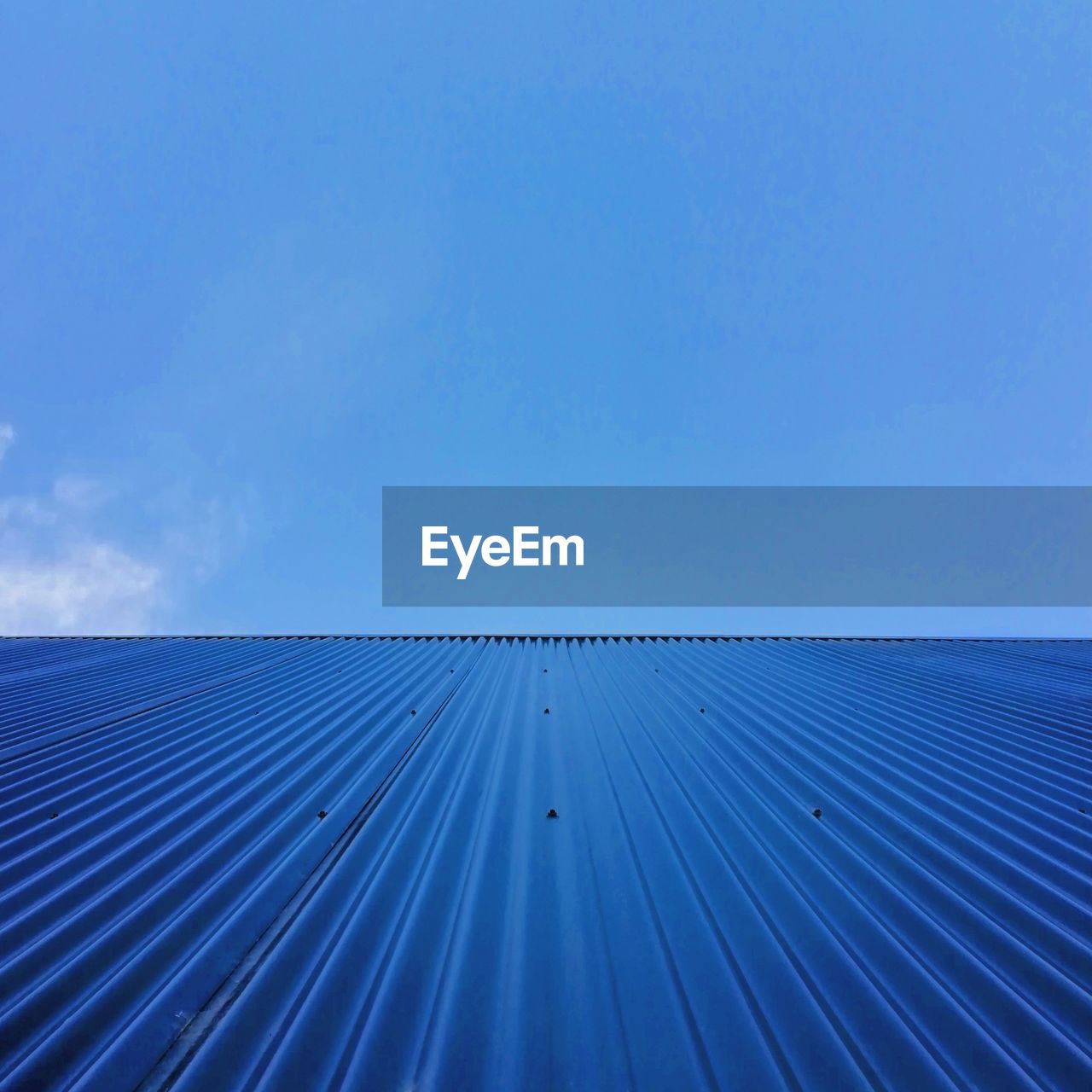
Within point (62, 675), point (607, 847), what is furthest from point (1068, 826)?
point (62, 675)

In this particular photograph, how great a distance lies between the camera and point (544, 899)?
1.74 meters

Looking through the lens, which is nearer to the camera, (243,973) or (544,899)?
(243,973)

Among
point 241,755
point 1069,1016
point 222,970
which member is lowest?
point 1069,1016

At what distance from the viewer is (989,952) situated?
1.58 m

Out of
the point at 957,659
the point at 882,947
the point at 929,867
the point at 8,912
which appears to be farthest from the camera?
the point at 957,659

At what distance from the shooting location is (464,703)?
3781mm

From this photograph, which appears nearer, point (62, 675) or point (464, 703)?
point (464, 703)

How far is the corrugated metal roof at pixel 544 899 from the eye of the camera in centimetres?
127

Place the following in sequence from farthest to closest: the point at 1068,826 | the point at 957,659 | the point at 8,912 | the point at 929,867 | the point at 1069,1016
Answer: the point at 957,659
the point at 1068,826
the point at 929,867
the point at 8,912
the point at 1069,1016

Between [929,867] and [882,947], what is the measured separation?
559mm

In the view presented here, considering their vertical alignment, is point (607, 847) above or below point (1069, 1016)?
above

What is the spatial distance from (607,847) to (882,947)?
847mm

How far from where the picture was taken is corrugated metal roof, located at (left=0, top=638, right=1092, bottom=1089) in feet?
4.17

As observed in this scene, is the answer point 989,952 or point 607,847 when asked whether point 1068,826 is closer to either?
point 989,952
